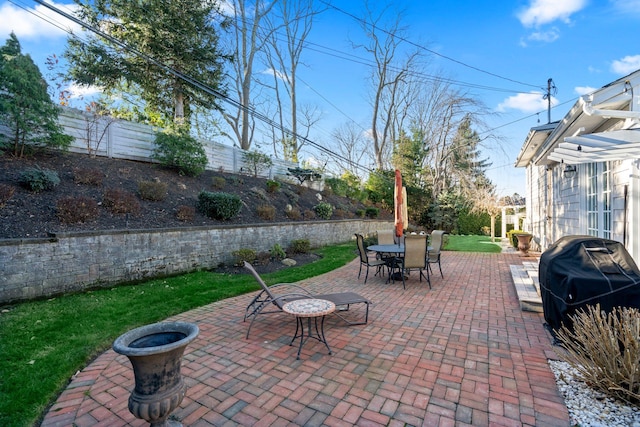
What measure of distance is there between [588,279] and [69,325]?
20.2 feet

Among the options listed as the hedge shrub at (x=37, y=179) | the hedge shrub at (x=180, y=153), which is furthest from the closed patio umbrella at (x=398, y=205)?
the hedge shrub at (x=37, y=179)

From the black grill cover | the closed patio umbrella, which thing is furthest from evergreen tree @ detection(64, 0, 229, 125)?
the black grill cover

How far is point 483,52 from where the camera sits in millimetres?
12461

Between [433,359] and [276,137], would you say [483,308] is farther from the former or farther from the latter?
[276,137]

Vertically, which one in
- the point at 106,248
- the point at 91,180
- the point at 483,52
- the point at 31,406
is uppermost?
the point at 483,52

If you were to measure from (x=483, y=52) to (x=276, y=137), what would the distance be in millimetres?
15915

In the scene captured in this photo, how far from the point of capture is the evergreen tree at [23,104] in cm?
599

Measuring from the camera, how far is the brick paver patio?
2.26m

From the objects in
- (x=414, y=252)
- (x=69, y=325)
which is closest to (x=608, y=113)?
(x=414, y=252)

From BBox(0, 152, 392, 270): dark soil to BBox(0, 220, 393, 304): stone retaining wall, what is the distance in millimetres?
295

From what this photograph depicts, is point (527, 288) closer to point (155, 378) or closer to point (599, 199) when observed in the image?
point (599, 199)

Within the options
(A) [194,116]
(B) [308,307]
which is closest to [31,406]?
(B) [308,307]

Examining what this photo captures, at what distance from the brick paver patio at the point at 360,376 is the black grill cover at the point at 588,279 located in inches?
21.6

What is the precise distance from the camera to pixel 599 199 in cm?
510
